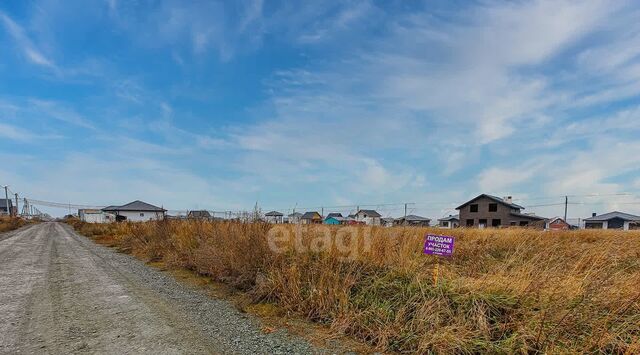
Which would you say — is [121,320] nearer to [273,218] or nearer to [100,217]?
[273,218]

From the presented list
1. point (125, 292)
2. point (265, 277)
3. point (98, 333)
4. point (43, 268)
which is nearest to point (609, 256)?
point (265, 277)

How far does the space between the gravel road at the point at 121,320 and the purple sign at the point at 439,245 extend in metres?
2.13

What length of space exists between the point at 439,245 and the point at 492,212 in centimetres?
4889

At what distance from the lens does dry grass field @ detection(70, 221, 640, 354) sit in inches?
119

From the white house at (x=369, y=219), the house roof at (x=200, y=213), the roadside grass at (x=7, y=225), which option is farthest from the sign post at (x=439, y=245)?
the roadside grass at (x=7, y=225)

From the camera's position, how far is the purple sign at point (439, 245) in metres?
4.27

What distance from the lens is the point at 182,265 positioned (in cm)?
805

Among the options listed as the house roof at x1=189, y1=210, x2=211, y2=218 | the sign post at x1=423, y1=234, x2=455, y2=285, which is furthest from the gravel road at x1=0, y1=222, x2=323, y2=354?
the house roof at x1=189, y1=210, x2=211, y2=218

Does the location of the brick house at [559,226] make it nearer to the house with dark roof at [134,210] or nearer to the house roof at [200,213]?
the house roof at [200,213]

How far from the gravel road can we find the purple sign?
6.98 ft

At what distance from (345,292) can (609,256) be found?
15.1ft

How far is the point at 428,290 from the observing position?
3.93 metres

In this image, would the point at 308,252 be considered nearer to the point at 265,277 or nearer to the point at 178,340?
the point at 265,277

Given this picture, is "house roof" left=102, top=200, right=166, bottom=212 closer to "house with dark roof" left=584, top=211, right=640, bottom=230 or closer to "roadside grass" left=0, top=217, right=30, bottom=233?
"roadside grass" left=0, top=217, right=30, bottom=233
